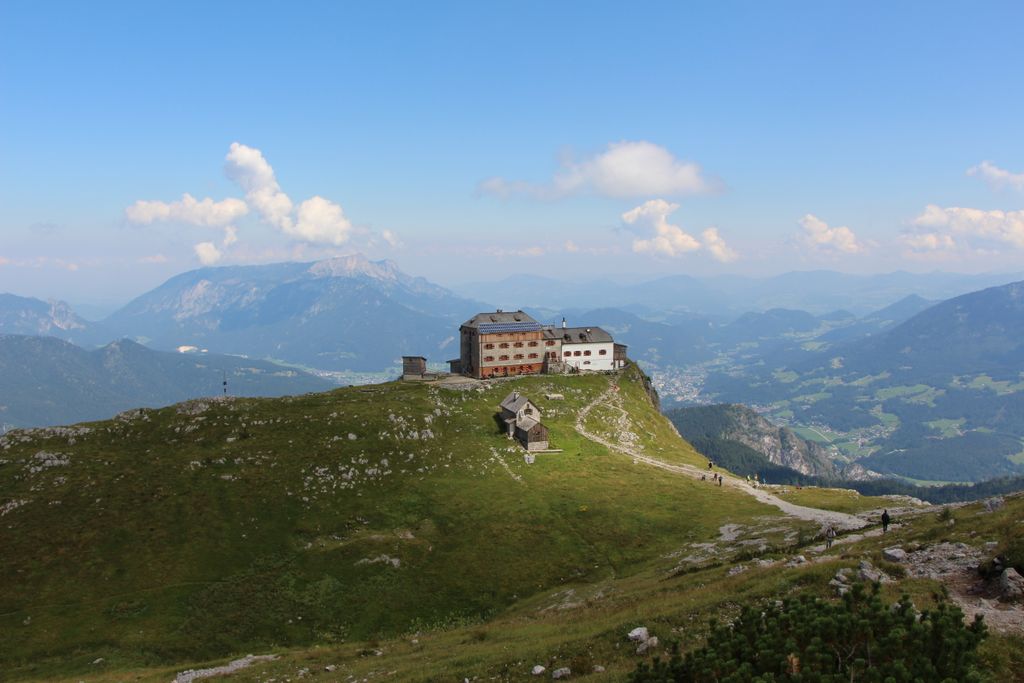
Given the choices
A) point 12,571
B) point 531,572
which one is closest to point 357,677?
point 531,572

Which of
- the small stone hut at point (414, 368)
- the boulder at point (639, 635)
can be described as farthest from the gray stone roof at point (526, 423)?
the boulder at point (639, 635)

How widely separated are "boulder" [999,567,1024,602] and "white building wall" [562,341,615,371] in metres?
113

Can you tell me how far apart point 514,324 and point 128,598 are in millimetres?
91174

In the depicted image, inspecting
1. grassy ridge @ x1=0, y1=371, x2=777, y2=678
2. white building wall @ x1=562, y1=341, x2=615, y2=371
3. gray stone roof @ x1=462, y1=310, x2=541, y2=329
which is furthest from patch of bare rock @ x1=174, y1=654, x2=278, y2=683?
white building wall @ x1=562, y1=341, x2=615, y2=371

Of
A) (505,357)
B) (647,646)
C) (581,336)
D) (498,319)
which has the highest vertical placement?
(498,319)

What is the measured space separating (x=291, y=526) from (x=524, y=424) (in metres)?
41.7

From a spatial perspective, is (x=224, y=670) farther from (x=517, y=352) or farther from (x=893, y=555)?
(x=517, y=352)

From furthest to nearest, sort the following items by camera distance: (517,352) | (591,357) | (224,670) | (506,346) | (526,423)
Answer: (591,357) → (517,352) → (506,346) → (526,423) → (224,670)

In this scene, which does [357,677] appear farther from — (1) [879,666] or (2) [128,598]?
(2) [128,598]

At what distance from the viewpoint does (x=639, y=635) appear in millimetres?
29828

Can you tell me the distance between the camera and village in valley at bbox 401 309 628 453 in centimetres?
13262

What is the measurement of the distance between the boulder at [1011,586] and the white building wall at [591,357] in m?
113

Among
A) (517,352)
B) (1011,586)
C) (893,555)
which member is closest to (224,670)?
(893,555)

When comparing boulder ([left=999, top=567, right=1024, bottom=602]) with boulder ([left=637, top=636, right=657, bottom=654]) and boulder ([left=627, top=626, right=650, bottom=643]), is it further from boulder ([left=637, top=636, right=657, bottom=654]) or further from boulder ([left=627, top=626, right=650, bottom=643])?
boulder ([left=627, top=626, right=650, bottom=643])
